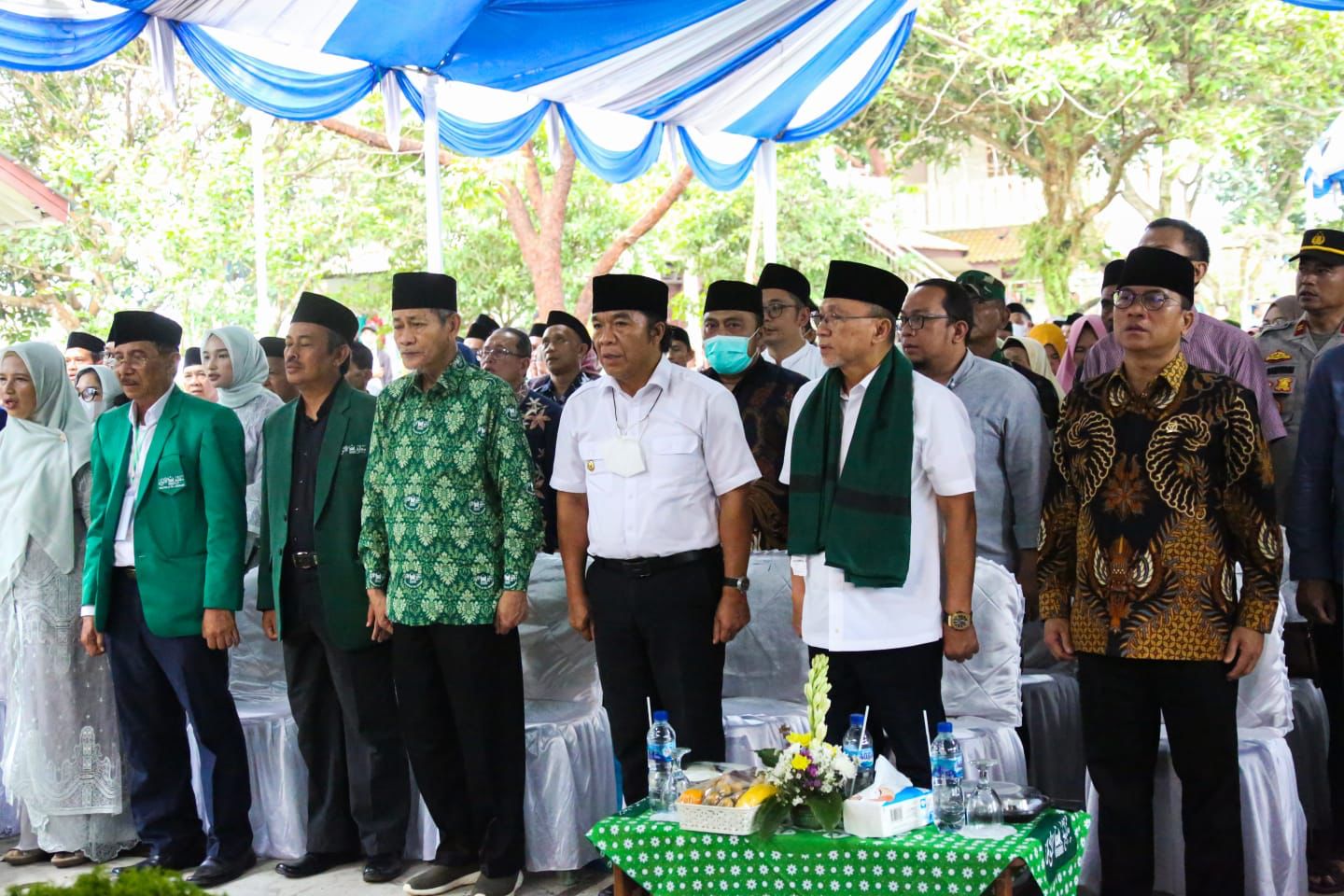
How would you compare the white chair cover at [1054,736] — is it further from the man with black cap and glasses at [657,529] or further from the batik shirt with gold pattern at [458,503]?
the batik shirt with gold pattern at [458,503]

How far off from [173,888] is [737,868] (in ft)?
5.36

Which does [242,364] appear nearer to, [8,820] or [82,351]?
[8,820]

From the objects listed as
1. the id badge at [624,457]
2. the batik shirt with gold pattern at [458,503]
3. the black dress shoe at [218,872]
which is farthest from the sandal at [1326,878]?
the black dress shoe at [218,872]

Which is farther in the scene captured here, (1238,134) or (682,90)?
(1238,134)

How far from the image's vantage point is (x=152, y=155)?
677 inches

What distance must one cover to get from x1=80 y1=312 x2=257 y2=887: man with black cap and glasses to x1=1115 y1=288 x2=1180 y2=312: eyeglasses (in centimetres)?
304

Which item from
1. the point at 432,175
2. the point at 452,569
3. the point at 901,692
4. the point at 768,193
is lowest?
the point at 901,692

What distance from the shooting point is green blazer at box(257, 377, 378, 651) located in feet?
15.6

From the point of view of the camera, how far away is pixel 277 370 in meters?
6.89

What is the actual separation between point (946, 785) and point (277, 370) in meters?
4.44

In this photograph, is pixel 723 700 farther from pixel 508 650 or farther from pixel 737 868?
pixel 737 868

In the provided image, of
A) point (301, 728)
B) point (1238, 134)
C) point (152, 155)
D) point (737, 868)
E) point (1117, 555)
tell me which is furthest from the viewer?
point (152, 155)

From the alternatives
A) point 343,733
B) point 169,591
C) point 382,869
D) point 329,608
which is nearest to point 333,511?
point 329,608

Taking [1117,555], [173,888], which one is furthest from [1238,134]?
[173,888]
